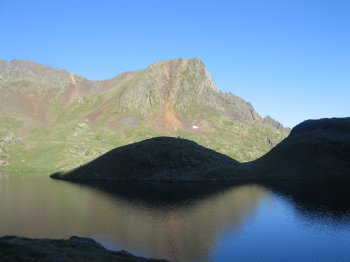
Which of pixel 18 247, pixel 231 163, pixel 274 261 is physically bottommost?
pixel 274 261

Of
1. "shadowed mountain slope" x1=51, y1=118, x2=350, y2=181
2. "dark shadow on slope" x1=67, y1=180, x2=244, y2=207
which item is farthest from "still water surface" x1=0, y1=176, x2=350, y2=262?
"shadowed mountain slope" x1=51, y1=118, x2=350, y2=181

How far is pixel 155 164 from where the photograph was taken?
178 metres

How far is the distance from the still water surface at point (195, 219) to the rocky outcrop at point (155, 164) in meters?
22.6

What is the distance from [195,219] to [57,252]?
159ft

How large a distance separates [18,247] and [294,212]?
263 feet

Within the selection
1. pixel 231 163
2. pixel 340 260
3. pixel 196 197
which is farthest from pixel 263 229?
pixel 231 163

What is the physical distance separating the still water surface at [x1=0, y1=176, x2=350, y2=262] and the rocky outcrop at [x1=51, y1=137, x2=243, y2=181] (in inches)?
889

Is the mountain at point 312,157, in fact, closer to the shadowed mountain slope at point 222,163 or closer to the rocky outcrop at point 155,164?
the shadowed mountain slope at point 222,163

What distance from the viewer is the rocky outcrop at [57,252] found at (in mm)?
40625

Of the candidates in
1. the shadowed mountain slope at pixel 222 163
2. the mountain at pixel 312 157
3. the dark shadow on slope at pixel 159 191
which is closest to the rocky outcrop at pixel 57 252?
the dark shadow on slope at pixel 159 191

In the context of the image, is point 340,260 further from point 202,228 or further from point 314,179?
point 314,179

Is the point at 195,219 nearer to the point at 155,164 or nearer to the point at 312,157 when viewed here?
the point at 155,164

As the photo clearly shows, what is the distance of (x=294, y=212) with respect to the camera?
330ft

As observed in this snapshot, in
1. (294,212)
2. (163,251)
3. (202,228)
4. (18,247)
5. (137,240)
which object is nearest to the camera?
(18,247)
